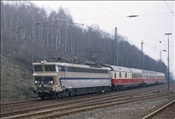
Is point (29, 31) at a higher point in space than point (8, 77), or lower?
higher

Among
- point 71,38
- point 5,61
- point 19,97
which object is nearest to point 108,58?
point 71,38

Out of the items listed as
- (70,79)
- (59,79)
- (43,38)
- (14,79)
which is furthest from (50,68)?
(43,38)

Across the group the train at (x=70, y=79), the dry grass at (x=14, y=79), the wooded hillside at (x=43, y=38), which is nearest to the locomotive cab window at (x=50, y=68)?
the train at (x=70, y=79)

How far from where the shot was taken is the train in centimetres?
3006

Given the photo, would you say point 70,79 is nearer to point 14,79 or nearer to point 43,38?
point 14,79

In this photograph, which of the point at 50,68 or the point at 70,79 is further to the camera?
the point at 70,79

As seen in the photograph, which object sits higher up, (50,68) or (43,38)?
(43,38)

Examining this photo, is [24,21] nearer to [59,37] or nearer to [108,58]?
[59,37]

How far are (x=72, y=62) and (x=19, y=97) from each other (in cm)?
609

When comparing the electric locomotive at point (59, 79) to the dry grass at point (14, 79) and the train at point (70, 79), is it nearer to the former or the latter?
the train at point (70, 79)

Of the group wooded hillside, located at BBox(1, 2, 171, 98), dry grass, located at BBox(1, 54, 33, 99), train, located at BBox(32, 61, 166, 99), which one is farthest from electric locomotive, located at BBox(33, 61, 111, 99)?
wooded hillside, located at BBox(1, 2, 171, 98)

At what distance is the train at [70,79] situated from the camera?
30062mm

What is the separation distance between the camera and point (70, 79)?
105 feet

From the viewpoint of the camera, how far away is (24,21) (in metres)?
76.9
